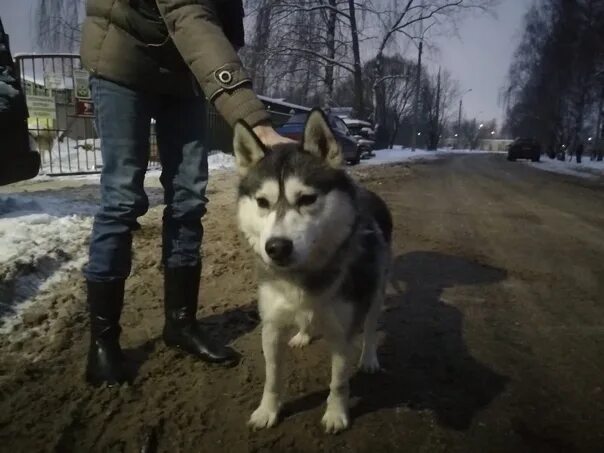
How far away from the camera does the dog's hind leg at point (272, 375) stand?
2.00 meters

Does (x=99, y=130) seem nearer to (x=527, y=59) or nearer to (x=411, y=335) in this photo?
(x=411, y=335)

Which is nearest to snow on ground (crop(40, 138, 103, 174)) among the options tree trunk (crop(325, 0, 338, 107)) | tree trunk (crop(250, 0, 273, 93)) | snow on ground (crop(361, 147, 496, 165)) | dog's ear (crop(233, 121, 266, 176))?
dog's ear (crop(233, 121, 266, 176))

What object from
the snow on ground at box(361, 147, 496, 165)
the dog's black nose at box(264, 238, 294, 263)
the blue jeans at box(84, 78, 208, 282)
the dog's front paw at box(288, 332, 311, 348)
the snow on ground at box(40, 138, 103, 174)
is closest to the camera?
the dog's black nose at box(264, 238, 294, 263)

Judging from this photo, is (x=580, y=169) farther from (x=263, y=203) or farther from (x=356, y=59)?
(x=263, y=203)

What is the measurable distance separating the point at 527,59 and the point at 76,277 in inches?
1795

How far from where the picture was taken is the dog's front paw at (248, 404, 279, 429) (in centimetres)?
195

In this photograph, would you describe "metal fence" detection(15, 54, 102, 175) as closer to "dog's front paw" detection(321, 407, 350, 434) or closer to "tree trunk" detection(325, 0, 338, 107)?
"dog's front paw" detection(321, 407, 350, 434)

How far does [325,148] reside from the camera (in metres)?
2.15

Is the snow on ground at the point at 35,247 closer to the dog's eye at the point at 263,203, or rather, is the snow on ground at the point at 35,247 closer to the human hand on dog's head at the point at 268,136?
the dog's eye at the point at 263,203

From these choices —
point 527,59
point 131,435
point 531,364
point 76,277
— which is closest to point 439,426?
point 531,364

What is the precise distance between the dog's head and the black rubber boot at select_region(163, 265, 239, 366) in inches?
22.3

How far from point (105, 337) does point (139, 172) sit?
0.84 m

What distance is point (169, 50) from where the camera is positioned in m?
2.19

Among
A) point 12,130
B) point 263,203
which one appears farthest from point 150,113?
point 12,130
